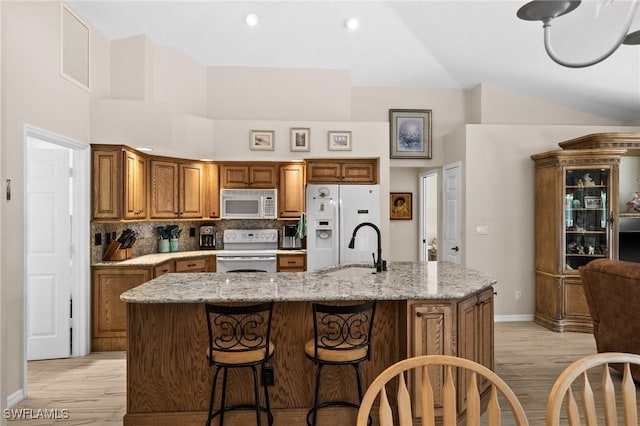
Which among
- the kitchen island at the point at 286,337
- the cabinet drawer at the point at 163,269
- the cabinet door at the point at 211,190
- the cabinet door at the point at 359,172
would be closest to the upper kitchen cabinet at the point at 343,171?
the cabinet door at the point at 359,172

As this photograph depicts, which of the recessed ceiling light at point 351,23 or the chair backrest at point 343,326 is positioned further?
the recessed ceiling light at point 351,23

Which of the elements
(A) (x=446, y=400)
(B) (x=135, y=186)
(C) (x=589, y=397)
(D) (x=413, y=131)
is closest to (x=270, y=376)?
(A) (x=446, y=400)

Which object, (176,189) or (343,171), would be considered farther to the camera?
(343,171)

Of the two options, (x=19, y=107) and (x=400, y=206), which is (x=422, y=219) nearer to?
(x=400, y=206)

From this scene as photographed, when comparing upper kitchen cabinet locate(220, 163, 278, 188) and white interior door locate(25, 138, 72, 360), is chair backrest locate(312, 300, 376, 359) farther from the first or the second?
upper kitchen cabinet locate(220, 163, 278, 188)

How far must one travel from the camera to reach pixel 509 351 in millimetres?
→ 4062

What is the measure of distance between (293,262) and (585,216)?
3664 mm

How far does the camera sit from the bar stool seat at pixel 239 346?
90.0 inches

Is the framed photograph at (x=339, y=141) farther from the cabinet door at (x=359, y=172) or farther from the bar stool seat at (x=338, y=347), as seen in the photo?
the bar stool seat at (x=338, y=347)

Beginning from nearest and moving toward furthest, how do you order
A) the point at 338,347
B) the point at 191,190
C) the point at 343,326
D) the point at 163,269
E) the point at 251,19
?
the point at 338,347
the point at 343,326
the point at 163,269
the point at 251,19
the point at 191,190

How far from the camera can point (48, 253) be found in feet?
Answer: 13.1

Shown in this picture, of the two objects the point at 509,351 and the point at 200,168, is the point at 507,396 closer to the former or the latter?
the point at 509,351

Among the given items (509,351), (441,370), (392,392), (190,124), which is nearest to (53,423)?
(392,392)

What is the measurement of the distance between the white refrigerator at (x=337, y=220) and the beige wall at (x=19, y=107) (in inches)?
113
